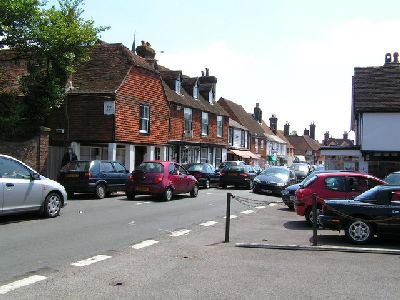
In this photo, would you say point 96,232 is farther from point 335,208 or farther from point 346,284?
point 346,284

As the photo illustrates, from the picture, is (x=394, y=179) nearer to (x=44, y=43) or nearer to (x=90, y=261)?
(x=90, y=261)

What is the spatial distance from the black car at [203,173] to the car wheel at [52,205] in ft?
49.6

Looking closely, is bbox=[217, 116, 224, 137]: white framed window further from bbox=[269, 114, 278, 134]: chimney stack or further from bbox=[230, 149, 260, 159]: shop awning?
Result: bbox=[269, 114, 278, 134]: chimney stack

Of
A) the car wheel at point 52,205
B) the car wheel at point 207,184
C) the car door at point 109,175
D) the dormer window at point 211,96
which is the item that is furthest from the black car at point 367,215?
the dormer window at point 211,96

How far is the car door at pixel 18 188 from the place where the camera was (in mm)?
12164

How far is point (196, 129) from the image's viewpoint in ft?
134

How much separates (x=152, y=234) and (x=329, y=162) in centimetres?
2247

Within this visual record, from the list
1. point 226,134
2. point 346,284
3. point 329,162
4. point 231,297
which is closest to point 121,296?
point 231,297

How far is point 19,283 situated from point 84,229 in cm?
496

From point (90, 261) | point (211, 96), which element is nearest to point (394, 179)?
point (90, 261)

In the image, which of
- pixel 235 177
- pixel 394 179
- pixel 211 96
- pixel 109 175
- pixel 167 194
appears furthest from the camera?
pixel 211 96

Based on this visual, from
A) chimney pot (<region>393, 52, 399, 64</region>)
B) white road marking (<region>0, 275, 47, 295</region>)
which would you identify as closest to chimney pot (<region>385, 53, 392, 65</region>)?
chimney pot (<region>393, 52, 399, 64</region>)

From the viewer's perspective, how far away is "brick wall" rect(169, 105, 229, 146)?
121 feet

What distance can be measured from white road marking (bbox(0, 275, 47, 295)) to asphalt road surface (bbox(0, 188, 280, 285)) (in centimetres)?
17
